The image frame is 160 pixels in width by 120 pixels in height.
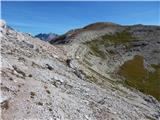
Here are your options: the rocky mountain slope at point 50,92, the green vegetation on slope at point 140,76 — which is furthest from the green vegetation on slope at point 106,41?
the rocky mountain slope at point 50,92

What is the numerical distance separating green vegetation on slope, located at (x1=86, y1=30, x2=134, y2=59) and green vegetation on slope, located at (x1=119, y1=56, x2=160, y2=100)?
28.2 feet

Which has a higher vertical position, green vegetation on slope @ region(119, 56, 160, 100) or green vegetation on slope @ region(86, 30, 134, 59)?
green vegetation on slope @ region(86, 30, 134, 59)

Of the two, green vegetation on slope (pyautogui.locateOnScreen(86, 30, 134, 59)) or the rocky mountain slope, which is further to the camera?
green vegetation on slope (pyautogui.locateOnScreen(86, 30, 134, 59))

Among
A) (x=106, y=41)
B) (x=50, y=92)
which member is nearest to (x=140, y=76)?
(x=106, y=41)

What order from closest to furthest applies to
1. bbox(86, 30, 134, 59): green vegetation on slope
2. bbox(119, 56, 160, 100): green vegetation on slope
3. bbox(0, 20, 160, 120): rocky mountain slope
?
bbox(0, 20, 160, 120): rocky mountain slope, bbox(119, 56, 160, 100): green vegetation on slope, bbox(86, 30, 134, 59): green vegetation on slope

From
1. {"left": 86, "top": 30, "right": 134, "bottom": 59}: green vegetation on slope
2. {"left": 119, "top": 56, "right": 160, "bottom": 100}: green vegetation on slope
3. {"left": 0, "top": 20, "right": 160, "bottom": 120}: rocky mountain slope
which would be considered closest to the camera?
{"left": 0, "top": 20, "right": 160, "bottom": 120}: rocky mountain slope

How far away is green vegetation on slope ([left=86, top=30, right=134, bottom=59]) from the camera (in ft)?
297

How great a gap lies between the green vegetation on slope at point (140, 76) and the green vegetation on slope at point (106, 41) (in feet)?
28.2

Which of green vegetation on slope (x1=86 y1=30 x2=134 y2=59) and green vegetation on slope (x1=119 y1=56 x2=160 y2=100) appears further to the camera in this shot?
green vegetation on slope (x1=86 y1=30 x2=134 y2=59)

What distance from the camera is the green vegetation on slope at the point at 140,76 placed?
68562 mm

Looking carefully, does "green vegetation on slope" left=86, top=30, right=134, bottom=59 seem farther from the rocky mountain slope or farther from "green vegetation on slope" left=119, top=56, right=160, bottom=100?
the rocky mountain slope

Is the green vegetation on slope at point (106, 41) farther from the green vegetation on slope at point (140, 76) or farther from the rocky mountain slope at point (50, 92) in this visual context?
the rocky mountain slope at point (50, 92)

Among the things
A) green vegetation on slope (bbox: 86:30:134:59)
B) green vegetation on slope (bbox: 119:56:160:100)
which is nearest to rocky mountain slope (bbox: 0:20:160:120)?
green vegetation on slope (bbox: 119:56:160:100)

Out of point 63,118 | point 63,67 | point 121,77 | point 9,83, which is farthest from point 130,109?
point 121,77
